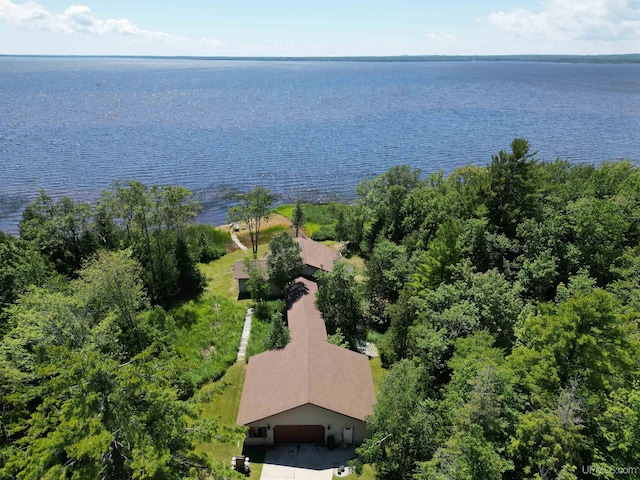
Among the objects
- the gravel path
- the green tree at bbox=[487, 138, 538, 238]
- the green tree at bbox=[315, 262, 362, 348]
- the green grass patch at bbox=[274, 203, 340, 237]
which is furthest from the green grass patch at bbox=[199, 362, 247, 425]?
the green grass patch at bbox=[274, 203, 340, 237]

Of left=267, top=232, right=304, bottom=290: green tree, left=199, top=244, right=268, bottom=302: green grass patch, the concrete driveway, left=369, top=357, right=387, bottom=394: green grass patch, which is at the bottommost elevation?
left=199, top=244, right=268, bottom=302: green grass patch

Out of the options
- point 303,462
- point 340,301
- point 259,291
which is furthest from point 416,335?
point 259,291

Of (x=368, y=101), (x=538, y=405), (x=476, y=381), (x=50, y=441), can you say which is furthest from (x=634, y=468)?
(x=368, y=101)

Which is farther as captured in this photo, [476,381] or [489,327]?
[489,327]

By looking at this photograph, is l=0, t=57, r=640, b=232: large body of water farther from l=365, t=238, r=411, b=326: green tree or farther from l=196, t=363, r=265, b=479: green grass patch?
l=196, t=363, r=265, b=479: green grass patch

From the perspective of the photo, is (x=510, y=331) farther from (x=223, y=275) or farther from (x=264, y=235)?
Answer: (x=264, y=235)

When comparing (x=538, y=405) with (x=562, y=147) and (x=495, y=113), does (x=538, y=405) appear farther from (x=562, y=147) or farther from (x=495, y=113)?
(x=495, y=113)
